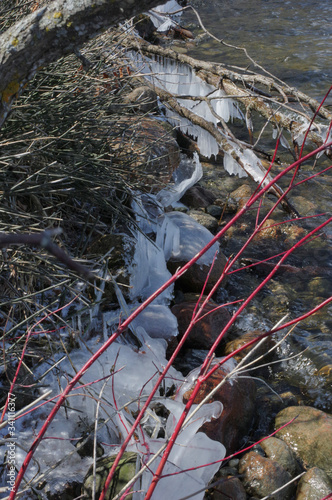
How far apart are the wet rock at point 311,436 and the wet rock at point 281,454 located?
72 mm

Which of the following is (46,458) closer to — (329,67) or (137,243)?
(137,243)

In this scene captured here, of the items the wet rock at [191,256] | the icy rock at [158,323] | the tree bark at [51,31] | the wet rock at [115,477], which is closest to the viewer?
the tree bark at [51,31]

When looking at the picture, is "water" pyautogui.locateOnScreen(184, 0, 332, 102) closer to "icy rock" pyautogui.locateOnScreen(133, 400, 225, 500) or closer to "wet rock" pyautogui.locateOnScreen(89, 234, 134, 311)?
"wet rock" pyautogui.locateOnScreen(89, 234, 134, 311)

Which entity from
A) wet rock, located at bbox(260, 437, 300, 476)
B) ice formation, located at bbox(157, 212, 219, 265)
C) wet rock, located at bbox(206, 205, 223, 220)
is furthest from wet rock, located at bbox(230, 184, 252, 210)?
wet rock, located at bbox(260, 437, 300, 476)

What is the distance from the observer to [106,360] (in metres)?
2.62

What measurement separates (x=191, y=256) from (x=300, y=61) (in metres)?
7.05

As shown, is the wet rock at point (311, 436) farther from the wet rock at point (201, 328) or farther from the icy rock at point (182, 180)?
the icy rock at point (182, 180)

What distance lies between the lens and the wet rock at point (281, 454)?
2459 millimetres

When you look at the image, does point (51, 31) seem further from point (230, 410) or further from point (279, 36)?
point (279, 36)

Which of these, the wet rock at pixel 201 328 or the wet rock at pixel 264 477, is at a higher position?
the wet rock at pixel 201 328

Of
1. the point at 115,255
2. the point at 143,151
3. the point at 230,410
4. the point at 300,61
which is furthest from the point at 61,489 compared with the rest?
the point at 300,61

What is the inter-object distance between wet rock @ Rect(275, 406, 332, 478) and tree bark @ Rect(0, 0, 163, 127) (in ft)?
7.05

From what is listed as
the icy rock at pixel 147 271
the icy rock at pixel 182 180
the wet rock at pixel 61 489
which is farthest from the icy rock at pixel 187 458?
the icy rock at pixel 182 180

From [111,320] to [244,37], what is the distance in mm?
10137
